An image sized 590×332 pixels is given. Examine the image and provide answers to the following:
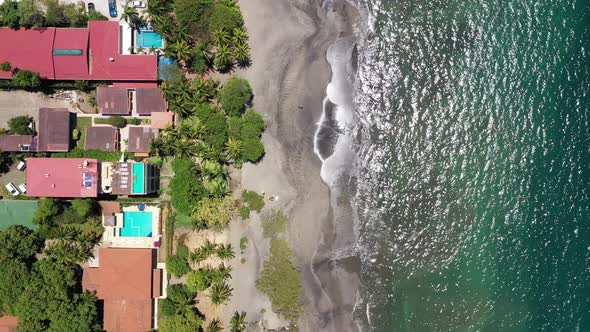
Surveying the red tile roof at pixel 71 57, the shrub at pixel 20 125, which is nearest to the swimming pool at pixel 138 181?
the red tile roof at pixel 71 57

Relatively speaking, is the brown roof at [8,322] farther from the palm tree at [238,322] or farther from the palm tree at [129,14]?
the palm tree at [129,14]

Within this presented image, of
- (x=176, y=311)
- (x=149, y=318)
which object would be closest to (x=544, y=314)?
(x=176, y=311)

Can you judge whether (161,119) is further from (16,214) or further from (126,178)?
(16,214)

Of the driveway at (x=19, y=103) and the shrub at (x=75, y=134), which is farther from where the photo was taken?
the driveway at (x=19, y=103)

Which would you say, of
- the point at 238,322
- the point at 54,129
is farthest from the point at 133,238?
the point at 238,322

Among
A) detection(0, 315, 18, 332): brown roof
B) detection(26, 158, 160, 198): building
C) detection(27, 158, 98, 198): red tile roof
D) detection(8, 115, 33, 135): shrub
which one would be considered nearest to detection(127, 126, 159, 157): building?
detection(26, 158, 160, 198): building

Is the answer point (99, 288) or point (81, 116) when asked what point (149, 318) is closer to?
point (99, 288)
